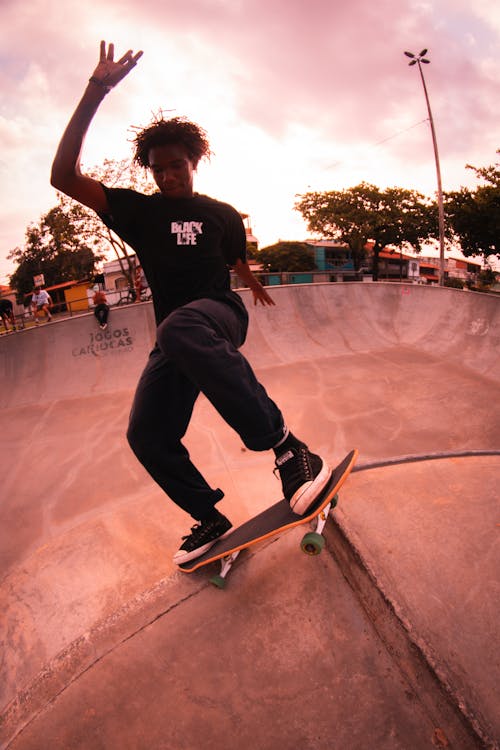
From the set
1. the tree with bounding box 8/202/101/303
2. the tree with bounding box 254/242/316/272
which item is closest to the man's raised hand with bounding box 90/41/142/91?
the tree with bounding box 8/202/101/303

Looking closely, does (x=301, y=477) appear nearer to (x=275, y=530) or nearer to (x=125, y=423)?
(x=275, y=530)

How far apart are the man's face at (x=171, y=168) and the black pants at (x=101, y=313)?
7.61 meters

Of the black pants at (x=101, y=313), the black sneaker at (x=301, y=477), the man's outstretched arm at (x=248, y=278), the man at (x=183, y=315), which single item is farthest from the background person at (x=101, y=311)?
the black sneaker at (x=301, y=477)

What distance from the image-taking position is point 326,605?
153 centimetres

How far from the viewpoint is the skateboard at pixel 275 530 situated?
164 centimetres

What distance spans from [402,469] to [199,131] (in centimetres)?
249

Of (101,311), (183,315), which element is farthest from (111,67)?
(101,311)

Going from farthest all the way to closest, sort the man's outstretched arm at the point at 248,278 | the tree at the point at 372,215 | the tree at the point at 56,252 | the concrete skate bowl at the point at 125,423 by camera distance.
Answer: the tree at the point at 372,215, the tree at the point at 56,252, the man's outstretched arm at the point at 248,278, the concrete skate bowl at the point at 125,423

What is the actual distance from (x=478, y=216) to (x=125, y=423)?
104 feet

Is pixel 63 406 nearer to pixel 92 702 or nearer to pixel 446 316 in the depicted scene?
pixel 92 702

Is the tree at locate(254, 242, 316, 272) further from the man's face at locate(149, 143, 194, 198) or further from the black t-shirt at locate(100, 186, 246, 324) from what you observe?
the black t-shirt at locate(100, 186, 246, 324)

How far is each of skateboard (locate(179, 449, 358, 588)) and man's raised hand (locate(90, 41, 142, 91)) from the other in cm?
217

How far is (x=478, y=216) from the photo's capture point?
26.9m

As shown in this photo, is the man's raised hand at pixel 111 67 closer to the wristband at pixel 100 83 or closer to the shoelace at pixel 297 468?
the wristband at pixel 100 83
